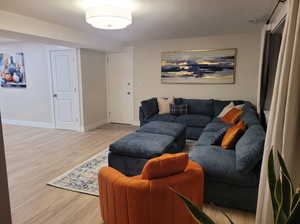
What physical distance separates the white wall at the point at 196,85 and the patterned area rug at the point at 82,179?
9.16 ft

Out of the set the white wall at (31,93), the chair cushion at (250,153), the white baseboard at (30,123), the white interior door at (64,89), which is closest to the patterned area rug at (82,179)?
the chair cushion at (250,153)

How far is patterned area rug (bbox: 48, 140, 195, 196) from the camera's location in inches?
110

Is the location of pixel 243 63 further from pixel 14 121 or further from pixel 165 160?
pixel 14 121

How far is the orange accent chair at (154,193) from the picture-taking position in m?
1.70

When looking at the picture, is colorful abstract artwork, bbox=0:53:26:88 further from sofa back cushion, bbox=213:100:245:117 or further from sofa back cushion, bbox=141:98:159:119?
sofa back cushion, bbox=213:100:245:117

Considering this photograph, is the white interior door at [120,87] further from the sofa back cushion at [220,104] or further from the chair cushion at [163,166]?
Answer: the chair cushion at [163,166]

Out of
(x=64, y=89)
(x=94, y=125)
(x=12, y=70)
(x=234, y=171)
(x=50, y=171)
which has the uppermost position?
(x=12, y=70)

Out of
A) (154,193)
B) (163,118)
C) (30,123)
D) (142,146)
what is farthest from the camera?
(30,123)

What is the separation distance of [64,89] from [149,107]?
2.25m

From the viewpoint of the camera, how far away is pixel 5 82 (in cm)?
620

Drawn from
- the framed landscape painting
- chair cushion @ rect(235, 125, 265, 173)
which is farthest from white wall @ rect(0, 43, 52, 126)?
chair cushion @ rect(235, 125, 265, 173)

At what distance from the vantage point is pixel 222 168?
2295mm

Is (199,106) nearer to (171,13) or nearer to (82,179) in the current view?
(171,13)

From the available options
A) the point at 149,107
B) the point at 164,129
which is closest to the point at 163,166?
the point at 164,129
